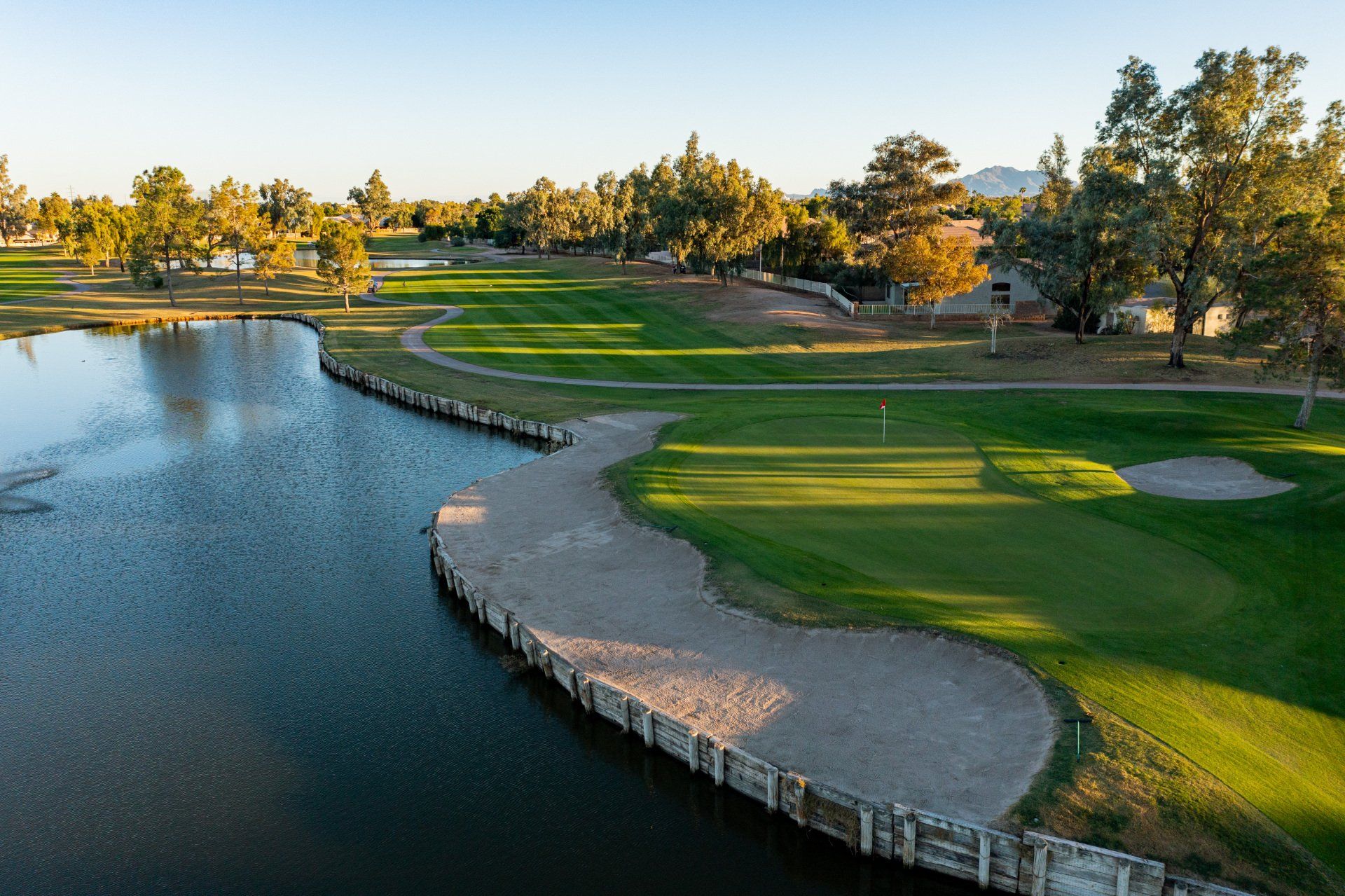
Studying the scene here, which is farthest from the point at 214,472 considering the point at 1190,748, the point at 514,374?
the point at 1190,748

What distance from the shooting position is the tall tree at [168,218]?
102375 millimetres

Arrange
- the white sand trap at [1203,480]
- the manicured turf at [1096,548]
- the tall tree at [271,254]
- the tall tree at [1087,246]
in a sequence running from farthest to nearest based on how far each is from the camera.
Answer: the tall tree at [271,254], the tall tree at [1087,246], the white sand trap at [1203,480], the manicured turf at [1096,548]

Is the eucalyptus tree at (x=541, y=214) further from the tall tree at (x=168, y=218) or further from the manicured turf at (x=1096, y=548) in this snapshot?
the manicured turf at (x=1096, y=548)

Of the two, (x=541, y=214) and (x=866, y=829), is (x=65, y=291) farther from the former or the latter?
(x=866, y=829)

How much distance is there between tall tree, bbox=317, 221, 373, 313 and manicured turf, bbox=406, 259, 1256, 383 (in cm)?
993

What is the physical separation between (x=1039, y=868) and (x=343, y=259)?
96.2m

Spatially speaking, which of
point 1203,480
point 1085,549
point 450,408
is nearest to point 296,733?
point 1085,549

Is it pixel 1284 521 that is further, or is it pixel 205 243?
pixel 205 243

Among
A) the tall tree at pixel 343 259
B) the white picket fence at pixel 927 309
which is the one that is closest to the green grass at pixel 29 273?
the tall tree at pixel 343 259

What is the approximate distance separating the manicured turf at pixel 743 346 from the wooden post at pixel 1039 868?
43.3 metres

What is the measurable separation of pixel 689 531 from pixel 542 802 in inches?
476

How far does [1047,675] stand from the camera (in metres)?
20.2

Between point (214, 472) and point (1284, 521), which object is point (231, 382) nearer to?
point (214, 472)

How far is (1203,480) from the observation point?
34094mm
